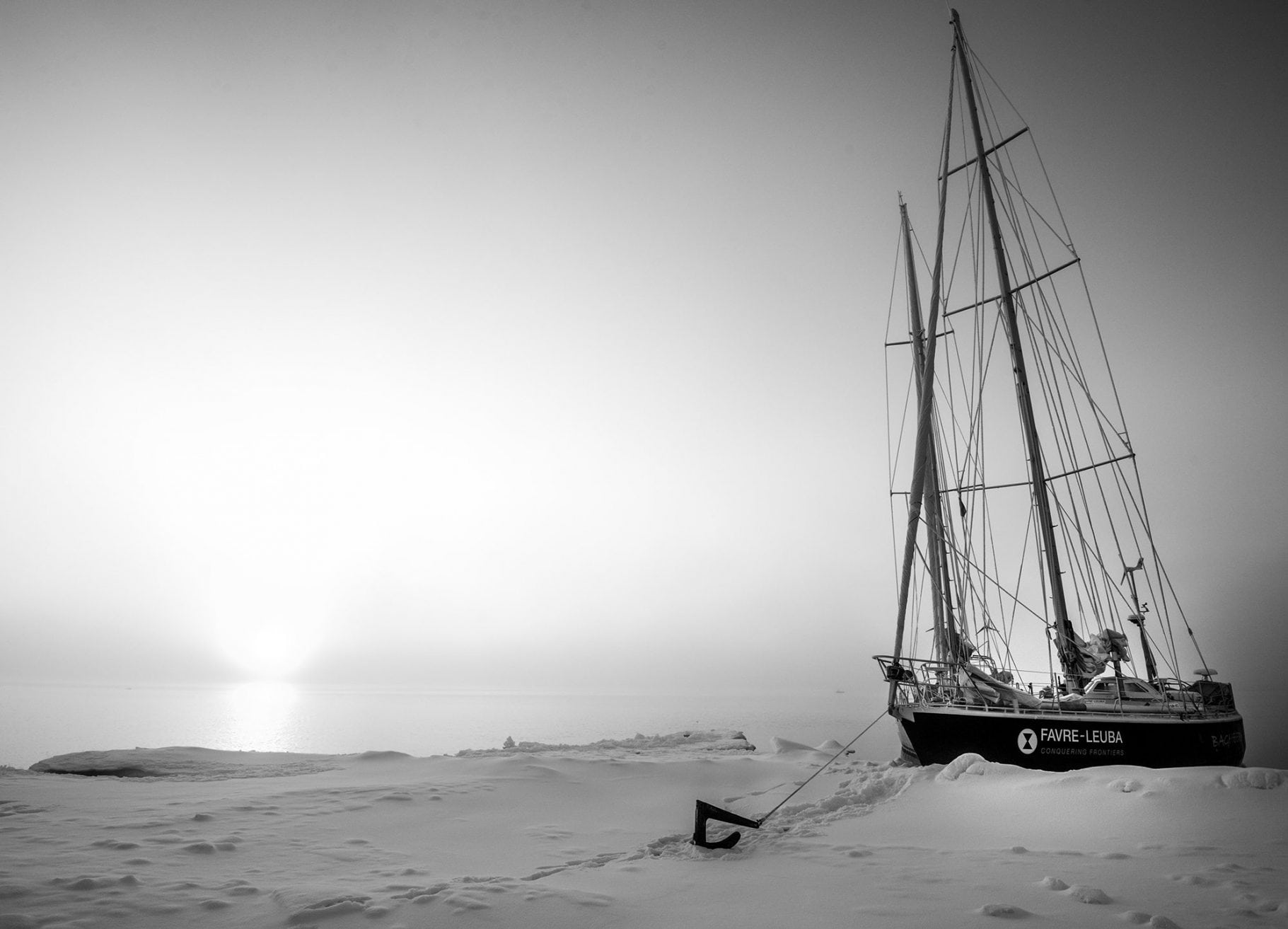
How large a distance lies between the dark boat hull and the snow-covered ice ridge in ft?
11.9

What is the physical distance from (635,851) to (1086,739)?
10983 mm

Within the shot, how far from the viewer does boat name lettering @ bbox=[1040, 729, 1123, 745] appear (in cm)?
1298

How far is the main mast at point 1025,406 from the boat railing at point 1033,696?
1.39 meters

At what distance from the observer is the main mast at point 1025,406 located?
18.3m

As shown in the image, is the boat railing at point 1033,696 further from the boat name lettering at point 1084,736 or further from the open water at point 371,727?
the open water at point 371,727

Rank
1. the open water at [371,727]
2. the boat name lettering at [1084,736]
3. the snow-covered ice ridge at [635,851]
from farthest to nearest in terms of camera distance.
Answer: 1. the open water at [371,727]
2. the boat name lettering at [1084,736]
3. the snow-covered ice ridge at [635,851]

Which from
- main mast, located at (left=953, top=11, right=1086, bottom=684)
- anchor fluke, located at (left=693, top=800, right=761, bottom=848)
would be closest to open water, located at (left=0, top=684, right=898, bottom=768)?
main mast, located at (left=953, top=11, right=1086, bottom=684)

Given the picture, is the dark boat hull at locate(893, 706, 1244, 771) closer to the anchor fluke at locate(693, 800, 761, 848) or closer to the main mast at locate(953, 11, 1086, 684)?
the main mast at locate(953, 11, 1086, 684)

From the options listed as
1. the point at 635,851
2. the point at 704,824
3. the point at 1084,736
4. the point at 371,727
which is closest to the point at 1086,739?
the point at 1084,736

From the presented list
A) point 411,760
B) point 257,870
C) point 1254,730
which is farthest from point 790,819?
point 1254,730

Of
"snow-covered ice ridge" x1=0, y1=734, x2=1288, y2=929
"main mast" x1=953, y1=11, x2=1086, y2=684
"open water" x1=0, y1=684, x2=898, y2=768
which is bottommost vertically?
"open water" x1=0, y1=684, x2=898, y2=768

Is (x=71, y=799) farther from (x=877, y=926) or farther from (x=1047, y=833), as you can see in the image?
(x=1047, y=833)

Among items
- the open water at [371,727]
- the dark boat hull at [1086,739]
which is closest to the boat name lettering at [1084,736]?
the dark boat hull at [1086,739]

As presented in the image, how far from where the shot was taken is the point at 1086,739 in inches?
516
